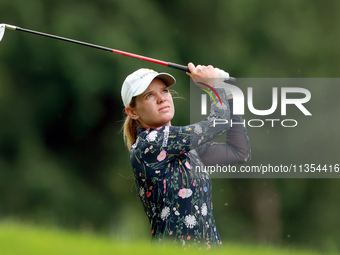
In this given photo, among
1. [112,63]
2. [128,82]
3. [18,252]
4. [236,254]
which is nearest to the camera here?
[18,252]

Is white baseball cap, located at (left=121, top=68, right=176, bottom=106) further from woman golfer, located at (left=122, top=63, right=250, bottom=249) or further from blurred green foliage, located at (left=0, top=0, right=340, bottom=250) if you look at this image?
blurred green foliage, located at (left=0, top=0, right=340, bottom=250)

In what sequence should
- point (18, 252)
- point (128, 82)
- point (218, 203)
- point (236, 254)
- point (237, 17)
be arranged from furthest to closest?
1. point (218, 203)
2. point (237, 17)
3. point (128, 82)
4. point (236, 254)
5. point (18, 252)

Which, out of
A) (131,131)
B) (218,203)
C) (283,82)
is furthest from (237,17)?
(131,131)

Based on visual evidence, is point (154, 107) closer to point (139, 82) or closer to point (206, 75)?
point (139, 82)

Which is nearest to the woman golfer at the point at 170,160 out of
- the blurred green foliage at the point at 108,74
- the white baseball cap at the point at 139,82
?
the white baseball cap at the point at 139,82

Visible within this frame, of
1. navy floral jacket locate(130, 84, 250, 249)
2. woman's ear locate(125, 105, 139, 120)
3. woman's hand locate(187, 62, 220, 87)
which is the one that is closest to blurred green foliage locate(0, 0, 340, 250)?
woman's ear locate(125, 105, 139, 120)

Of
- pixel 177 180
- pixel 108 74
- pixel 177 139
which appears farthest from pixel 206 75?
pixel 108 74

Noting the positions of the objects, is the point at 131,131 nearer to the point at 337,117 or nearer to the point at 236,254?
the point at 236,254

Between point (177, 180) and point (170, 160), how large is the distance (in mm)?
117

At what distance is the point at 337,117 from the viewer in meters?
12.4

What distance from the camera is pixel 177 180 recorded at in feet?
13.0

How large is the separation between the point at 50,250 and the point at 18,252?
103mm

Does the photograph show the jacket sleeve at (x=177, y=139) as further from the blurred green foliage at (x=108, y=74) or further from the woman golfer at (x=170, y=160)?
the blurred green foliage at (x=108, y=74)

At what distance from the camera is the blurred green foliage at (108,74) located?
453 inches
